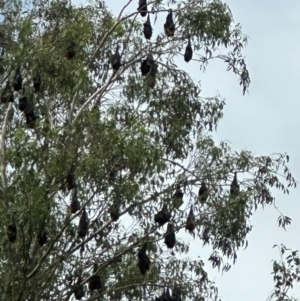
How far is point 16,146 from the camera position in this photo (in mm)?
13742

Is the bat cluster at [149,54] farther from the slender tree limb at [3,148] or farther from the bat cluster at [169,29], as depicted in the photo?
the slender tree limb at [3,148]

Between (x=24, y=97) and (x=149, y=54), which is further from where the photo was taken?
(x=149, y=54)

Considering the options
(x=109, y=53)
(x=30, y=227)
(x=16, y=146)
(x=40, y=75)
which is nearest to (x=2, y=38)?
(x=109, y=53)

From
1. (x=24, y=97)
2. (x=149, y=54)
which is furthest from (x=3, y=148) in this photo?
(x=149, y=54)

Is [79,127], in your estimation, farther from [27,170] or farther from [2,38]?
[2,38]

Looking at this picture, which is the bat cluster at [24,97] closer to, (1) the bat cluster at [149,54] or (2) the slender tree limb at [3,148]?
(2) the slender tree limb at [3,148]

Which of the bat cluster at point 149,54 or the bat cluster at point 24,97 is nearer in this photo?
the bat cluster at point 24,97

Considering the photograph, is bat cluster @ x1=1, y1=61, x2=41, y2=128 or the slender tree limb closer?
bat cluster @ x1=1, y1=61, x2=41, y2=128

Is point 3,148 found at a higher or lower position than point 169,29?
lower

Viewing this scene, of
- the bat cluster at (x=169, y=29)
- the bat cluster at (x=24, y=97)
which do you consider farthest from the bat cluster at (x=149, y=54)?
the bat cluster at (x=24, y=97)

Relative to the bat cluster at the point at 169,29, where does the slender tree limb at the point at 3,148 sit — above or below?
below

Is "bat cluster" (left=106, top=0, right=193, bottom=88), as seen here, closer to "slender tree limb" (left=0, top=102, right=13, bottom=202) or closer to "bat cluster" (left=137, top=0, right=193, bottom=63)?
"bat cluster" (left=137, top=0, right=193, bottom=63)

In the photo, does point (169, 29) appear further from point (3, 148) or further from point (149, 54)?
point (3, 148)

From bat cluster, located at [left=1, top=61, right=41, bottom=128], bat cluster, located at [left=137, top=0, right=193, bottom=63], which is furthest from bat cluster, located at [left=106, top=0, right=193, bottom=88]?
bat cluster, located at [left=1, top=61, right=41, bottom=128]
